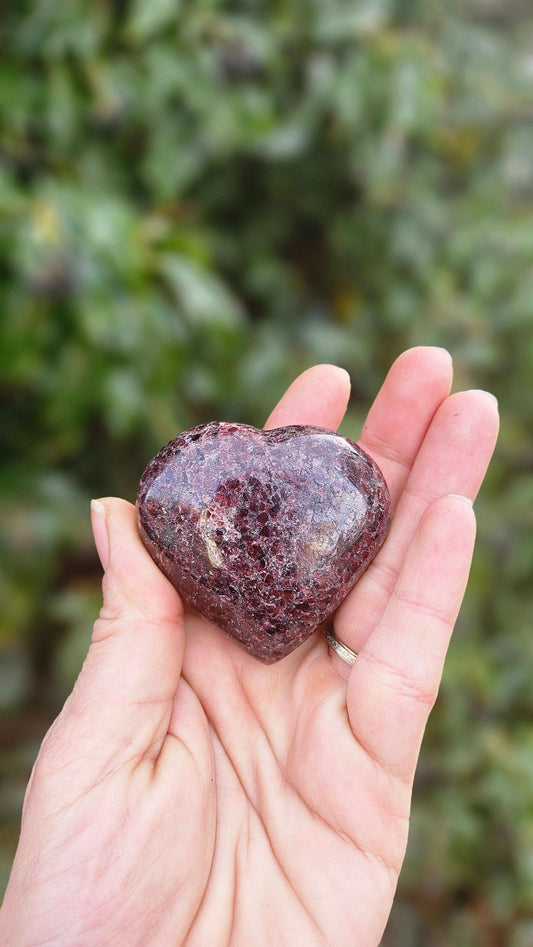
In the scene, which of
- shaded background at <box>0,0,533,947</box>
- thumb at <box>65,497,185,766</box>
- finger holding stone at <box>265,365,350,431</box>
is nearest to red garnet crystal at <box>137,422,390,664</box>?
thumb at <box>65,497,185,766</box>

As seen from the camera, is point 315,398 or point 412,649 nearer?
point 412,649

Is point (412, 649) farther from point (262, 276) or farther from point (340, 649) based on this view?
point (262, 276)

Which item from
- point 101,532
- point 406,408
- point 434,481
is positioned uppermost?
point 406,408

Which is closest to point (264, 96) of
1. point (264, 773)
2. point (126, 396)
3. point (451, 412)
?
point (126, 396)

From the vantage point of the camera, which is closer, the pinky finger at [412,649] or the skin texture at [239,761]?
the skin texture at [239,761]

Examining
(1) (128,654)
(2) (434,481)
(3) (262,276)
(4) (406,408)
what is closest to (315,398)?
(4) (406,408)

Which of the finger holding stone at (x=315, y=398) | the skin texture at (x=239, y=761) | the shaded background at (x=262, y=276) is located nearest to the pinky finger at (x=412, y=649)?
the skin texture at (x=239, y=761)

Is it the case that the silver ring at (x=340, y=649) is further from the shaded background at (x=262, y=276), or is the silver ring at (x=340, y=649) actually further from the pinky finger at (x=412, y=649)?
the shaded background at (x=262, y=276)

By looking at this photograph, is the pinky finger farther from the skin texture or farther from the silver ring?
the silver ring
